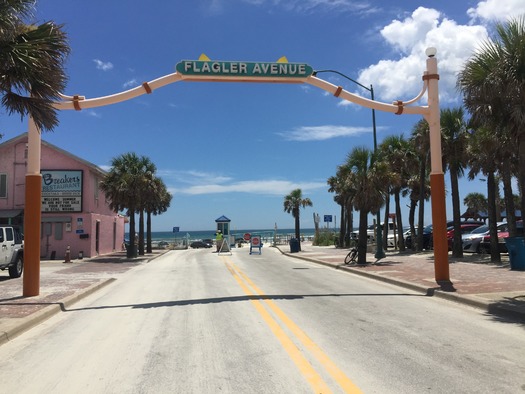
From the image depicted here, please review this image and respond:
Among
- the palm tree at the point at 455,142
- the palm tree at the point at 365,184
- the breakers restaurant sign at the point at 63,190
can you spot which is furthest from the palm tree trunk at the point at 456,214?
the breakers restaurant sign at the point at 63,190

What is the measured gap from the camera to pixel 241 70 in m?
13.4

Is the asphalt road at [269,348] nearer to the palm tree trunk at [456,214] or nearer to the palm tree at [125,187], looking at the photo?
the palm tree trunk at [456,214]

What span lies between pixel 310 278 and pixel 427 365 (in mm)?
11704

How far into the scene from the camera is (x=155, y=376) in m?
5.89

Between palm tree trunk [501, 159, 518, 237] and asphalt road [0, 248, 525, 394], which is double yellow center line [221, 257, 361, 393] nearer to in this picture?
asphalt road [0, 248, 525, 394]

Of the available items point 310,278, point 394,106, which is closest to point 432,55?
point 394,106

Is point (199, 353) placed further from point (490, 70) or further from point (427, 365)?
point (490, 70)

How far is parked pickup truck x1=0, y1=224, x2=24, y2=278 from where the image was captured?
17391mm

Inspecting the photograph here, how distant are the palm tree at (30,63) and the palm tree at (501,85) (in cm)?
915

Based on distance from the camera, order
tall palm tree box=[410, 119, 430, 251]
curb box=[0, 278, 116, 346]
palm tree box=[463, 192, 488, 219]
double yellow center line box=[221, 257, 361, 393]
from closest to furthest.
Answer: double yellow center line box=[221, 257, 361, 393]
curb box=[0, 278, 116, 346]
tall palm tree box=[410, 119, 430, 251]
palm tree box=[463, 192, 488, 219]

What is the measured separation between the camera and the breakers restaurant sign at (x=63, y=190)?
3391cm

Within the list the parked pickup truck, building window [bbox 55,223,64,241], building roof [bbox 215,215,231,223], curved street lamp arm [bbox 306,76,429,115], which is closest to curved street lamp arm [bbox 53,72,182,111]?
A: curved street lamp arm [bbox 306,76,429,115]

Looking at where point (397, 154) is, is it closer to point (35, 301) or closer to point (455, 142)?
point (455, 142)

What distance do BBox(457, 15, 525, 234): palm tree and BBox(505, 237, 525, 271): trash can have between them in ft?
17.2
